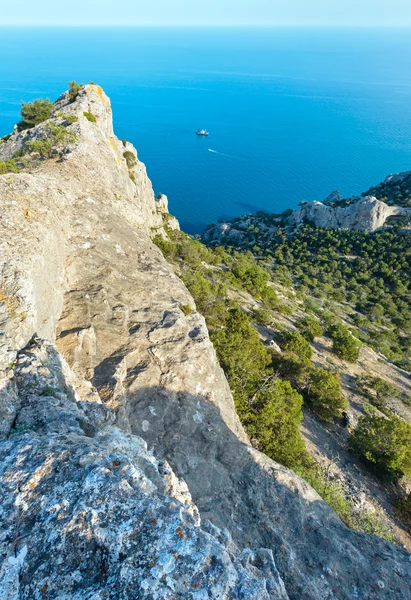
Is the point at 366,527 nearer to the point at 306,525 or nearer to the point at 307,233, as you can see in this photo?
the point at 306,525

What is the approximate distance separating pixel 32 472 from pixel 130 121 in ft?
614

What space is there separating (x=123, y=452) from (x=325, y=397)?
18863 millimetres

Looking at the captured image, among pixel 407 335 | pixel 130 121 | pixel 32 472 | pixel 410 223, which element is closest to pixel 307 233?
pixel 410 223

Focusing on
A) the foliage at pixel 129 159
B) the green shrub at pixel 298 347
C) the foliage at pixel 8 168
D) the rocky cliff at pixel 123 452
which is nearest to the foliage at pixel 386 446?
the green shrub at pixel 298 347

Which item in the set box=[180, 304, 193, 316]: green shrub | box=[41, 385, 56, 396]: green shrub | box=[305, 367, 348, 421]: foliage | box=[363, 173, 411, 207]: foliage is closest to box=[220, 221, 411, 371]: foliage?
box=[363, 173, 411, 207]: foliage

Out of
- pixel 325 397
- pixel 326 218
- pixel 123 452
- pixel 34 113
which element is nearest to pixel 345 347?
pixel 325 397

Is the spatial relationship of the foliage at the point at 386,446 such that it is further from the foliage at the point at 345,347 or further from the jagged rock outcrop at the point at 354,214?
the jagged rock outcrop at the point at 354,214

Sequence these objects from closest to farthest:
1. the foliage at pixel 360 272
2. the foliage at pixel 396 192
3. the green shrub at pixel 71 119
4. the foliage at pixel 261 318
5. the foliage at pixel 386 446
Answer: the foliage at pixel 386 446
the green shrub at pixel 71 119
the foliage at pixel 261 318
the foliage at pixel 360 272
the foliage at pixel 396 192

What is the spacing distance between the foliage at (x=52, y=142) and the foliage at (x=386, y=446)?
29547 mm

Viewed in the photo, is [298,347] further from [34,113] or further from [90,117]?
[34,113]

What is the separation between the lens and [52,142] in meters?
26.8

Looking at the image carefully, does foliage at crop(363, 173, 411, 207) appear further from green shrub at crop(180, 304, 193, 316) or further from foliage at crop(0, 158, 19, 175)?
foliage at crop(0, 158, 19, 175)

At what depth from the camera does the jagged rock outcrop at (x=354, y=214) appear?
79.4 meters

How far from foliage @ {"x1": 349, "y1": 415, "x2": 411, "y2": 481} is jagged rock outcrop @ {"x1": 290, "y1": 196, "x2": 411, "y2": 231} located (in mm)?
70029
